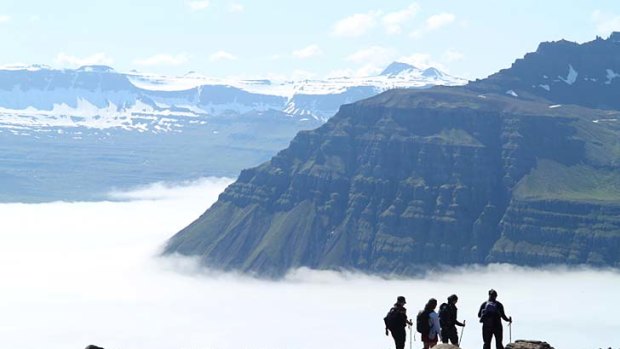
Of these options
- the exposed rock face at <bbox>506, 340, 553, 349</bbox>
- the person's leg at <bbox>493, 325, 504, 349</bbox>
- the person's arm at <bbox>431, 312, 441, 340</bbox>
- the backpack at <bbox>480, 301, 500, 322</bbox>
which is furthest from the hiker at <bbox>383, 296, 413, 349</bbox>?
the exposed rock face at <bbox>506, 340, 553, 349</bbox>

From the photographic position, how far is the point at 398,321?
90.8 meters

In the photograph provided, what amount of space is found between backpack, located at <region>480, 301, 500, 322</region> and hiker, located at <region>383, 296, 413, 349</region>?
19.3ft

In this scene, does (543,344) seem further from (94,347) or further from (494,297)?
(94,347)

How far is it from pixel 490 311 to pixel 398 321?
7.29m

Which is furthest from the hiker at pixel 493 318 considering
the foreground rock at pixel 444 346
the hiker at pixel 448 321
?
the foreground rock at pixel 444 346

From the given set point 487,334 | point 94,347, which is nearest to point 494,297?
point 487,334

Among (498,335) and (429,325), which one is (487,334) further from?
(429,325)

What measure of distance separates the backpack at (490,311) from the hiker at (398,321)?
5.89 meters

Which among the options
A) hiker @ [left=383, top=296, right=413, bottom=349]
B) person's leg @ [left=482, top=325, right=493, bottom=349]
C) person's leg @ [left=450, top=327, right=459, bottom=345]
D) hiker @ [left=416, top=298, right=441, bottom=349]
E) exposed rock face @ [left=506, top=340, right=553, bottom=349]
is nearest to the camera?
hiker @ [left=383, top=296, right=413, bottom=349]

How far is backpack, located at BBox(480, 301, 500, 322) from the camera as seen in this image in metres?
90.1

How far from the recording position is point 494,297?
8981cm

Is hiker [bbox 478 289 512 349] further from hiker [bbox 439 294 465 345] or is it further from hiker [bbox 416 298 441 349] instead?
hiker [bbox 416 298 441 349]

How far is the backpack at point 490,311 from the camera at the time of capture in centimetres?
9012

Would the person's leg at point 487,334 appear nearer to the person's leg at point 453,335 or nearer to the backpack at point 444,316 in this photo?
the person's leg at point 453,335
